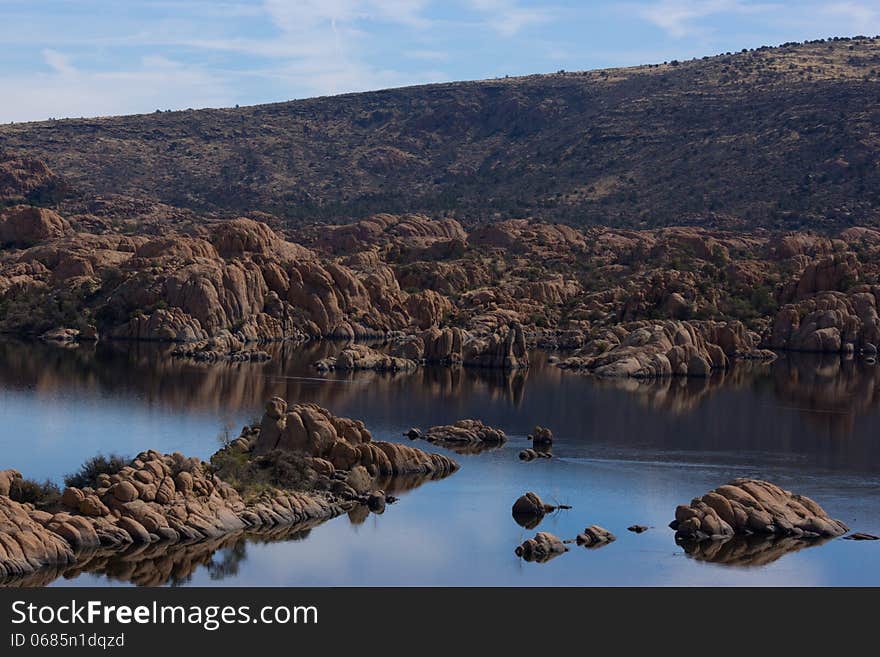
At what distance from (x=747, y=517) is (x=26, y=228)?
117 m

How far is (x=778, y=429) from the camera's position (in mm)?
79375

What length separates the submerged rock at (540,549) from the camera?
4656 centimetres

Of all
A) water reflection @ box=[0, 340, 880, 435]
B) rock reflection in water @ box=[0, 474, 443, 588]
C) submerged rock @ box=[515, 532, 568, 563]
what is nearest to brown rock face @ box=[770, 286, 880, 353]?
water reflection @ box=[0, 340, 880, 435]

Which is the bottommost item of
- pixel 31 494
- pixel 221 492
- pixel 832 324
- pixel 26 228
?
pixel 832 324

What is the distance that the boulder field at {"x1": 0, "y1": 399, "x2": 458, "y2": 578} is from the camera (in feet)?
146

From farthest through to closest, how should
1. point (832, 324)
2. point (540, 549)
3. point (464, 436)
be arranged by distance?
point (832, 324), point (464, 436), point (540, 549)

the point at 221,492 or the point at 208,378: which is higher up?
the point at 221,492

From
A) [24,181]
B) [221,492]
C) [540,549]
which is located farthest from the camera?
[24,181]

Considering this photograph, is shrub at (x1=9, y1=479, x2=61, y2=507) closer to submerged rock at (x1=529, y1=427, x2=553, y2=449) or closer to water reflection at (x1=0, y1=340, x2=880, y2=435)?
submerged rock at (x1=529, y1=427, x2=553, y2=449)

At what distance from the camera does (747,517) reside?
167 ft

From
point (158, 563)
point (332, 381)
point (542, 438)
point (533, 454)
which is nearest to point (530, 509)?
point (533, 454)

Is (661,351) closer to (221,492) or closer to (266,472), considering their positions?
(266,472)

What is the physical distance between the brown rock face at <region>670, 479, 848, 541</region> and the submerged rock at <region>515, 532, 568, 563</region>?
5.16m
